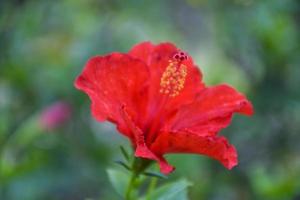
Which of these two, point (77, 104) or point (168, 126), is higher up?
point (168, 126)

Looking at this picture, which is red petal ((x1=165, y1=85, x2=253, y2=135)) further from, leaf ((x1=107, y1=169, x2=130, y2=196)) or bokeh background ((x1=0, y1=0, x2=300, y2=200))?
bokeh background ((x1=0, y1=0, x2=300, y2=200))

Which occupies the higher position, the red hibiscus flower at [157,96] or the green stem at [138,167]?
the red hibiscus flower at [157,96]

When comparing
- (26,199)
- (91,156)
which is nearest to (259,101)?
(91,156)

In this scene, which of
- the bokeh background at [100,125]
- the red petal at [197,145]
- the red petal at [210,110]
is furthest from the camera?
the bokeh background at [100,125]

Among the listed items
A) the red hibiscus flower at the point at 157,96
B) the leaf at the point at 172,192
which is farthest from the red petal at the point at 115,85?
the leaf at the point at 172,192

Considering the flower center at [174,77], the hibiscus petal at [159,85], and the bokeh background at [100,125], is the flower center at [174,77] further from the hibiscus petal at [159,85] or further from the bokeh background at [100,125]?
the bokeh background at [100,125]

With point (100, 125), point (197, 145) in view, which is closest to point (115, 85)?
point (197, 145)

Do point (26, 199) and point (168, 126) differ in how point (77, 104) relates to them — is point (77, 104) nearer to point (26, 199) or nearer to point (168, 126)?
point (26, 199)

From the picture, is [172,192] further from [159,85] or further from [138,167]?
[159,85]
